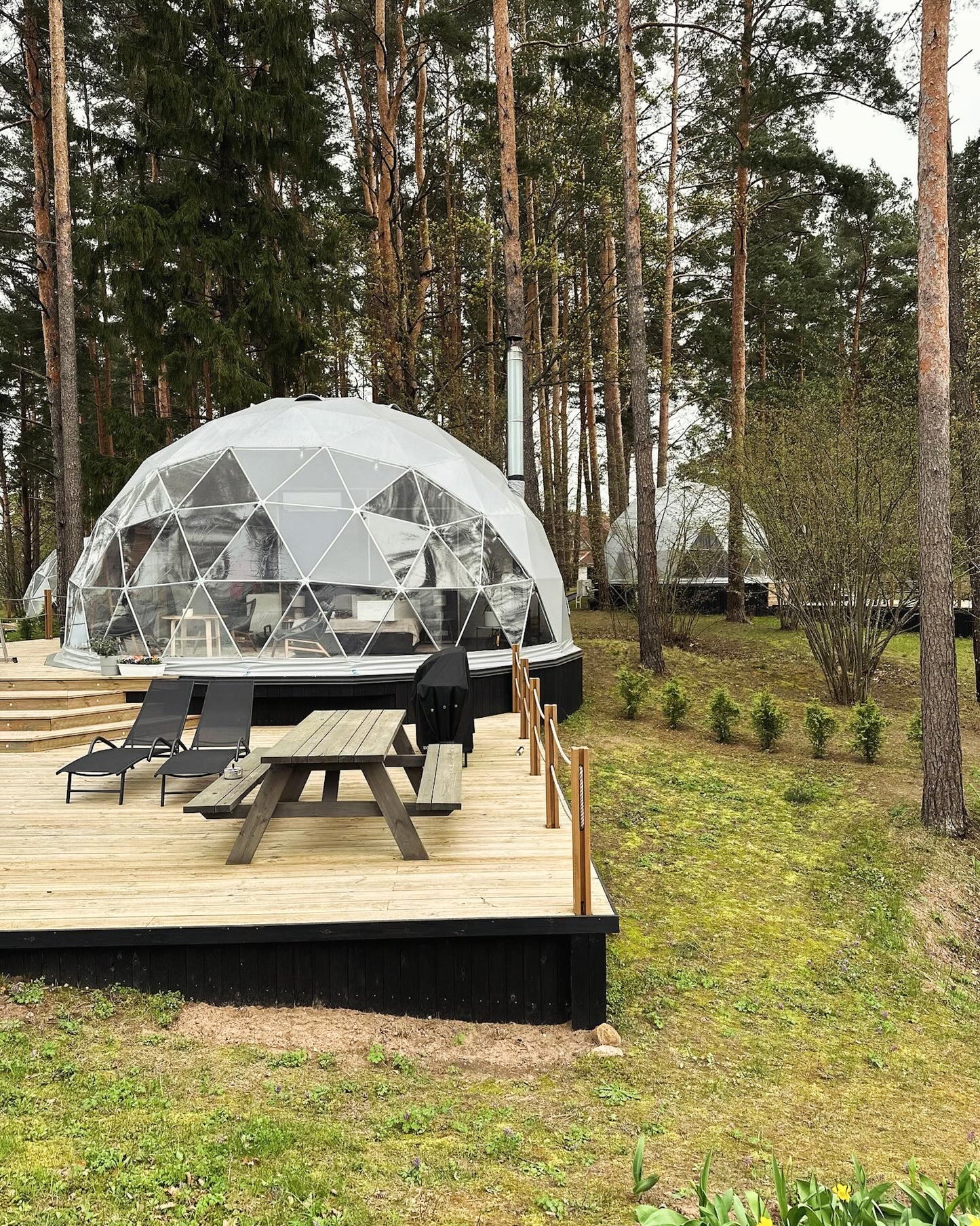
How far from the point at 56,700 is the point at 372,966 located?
21.4 ft

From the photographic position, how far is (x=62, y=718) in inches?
344

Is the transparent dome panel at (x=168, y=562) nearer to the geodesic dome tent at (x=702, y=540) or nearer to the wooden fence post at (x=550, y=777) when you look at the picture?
the wooden fence post at (x=550, y=777)

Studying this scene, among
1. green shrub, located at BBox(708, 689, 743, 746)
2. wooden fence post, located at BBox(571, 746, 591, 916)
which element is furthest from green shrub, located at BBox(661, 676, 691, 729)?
wooden fence post, located at BBox(571, 746, 591, 916)

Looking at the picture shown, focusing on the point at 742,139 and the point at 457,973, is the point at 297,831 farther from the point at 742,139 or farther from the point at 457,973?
the point at 742,139

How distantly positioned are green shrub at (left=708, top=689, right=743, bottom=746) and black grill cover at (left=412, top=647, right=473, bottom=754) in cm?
423

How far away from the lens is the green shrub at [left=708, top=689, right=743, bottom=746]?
1024cm

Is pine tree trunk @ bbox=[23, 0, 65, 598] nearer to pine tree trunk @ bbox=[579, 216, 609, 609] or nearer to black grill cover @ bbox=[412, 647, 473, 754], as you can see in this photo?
black grill cover @ bbox=[412, 647, 473, 754]

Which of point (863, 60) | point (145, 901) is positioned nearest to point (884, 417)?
point (863, 60)

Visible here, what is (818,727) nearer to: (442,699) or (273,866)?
(442,699)

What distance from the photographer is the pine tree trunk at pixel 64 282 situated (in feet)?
45.0

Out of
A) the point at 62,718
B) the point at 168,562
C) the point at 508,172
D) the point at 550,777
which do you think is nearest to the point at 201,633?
the point at 168,562

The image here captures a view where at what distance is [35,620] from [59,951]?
16.7 m

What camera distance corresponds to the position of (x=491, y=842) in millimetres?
5363

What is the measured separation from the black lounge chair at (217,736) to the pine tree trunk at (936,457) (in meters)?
5.88
